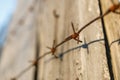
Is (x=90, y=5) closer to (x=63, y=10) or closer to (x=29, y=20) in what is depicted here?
(x=63, y=10)

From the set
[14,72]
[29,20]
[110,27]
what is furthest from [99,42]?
[29,20]

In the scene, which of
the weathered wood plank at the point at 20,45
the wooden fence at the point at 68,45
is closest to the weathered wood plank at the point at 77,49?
the wooden fence at the point at 68,45

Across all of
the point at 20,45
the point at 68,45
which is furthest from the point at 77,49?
the point at 20,45

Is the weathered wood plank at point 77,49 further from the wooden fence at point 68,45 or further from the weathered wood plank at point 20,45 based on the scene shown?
the weathered wood plank at point 20,45

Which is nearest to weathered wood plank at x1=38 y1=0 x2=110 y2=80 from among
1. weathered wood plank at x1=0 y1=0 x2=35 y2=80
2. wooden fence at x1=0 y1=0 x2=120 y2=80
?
wooden fence at x1=0 y1=0 x2=120 y2=80

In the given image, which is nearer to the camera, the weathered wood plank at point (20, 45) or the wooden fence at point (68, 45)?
the wooden fence at point (68, 45)

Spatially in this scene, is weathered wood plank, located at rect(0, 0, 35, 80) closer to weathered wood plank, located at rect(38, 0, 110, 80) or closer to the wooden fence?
the wooden fence
